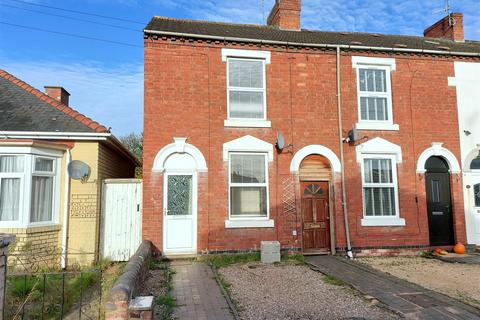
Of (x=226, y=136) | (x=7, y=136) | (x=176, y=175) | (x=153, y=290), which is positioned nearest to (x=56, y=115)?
(x=7, y=136)

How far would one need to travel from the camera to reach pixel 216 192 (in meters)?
10.5

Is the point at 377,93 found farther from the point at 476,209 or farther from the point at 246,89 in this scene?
the point at 476,209

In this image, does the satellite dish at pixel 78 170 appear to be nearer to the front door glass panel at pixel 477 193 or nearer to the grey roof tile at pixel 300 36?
the grey roof tile at pixel 300 36

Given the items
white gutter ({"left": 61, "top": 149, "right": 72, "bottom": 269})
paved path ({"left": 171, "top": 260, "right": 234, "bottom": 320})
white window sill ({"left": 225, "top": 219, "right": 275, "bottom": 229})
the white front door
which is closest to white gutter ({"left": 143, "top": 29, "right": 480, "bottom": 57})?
the white front door

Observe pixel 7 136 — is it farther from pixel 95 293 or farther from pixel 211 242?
pixel 211 242

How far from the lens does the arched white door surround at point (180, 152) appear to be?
405 inches

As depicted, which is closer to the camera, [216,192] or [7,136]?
[7,136]

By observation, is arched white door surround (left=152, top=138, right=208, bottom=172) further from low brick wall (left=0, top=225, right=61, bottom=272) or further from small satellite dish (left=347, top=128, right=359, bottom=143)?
small satellite dish (left=347, top=128, right=359, bottom=143)

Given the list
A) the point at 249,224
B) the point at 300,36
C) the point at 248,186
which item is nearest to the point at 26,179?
the point at 248,186

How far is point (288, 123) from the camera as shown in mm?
11164

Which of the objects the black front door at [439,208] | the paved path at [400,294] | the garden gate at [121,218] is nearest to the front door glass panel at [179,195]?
the garden gate at [121,218]

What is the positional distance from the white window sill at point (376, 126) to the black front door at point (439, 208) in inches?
72.1

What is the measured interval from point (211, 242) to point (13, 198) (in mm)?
5122

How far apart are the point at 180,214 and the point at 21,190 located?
3992 millimetres
